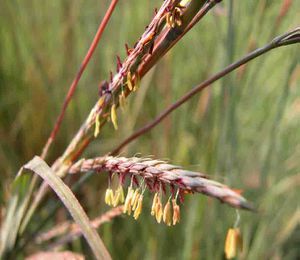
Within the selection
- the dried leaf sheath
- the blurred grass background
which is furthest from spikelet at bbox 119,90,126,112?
the blurred grass background

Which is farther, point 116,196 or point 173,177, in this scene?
point 116,196

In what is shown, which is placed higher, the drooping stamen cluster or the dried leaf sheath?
the dried leaf sheath

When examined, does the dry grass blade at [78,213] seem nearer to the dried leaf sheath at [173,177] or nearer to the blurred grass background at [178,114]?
the dried leaf sheath at [173,177]

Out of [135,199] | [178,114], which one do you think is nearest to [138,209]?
[135,199]

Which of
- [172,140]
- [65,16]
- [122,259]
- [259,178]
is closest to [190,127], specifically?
[172,140]

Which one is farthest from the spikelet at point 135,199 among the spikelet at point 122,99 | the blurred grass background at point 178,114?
the blurred grass background at point 178,114

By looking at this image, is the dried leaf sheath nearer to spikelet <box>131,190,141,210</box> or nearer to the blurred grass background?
spikelet <box>131,190,141,210</box>

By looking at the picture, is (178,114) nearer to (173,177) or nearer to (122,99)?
(122,99)
